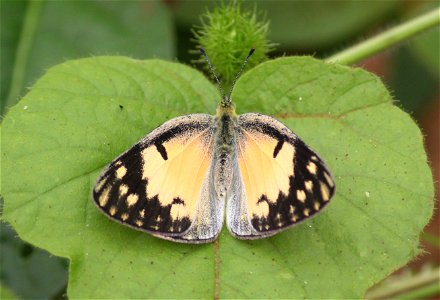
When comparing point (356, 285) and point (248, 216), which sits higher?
point (248, 216)

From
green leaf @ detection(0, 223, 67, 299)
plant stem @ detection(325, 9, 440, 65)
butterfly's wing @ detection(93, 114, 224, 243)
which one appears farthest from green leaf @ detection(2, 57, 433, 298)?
green leaf @ detection(0, 223, 67, 299)

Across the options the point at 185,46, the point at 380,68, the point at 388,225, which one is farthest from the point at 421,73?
the point at 388,225

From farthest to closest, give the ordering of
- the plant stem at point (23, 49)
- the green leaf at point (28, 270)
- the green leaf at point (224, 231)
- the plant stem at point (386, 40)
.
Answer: the plant stem at point (23, 49) < the green leaf at point (28, 270) < the plant stem at point (386, 40) < the green leaf at point (224, 231)

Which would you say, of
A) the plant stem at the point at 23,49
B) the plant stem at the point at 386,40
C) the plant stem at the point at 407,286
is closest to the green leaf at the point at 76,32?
the plant stem at the point at 23,49

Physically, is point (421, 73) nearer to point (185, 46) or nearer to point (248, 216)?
point (185, 46)

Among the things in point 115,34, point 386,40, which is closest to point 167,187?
point 386,40

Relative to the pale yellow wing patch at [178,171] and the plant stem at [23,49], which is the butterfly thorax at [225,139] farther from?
the plant stem at [23,49]

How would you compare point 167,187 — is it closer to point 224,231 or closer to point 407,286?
point 224,231
